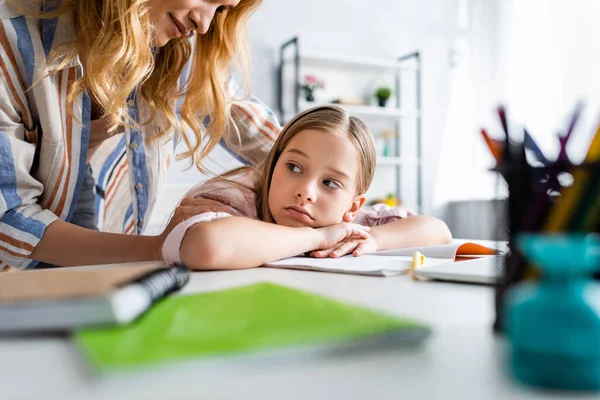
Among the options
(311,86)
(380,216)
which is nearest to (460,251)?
(380,216)

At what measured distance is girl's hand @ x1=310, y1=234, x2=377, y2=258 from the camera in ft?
3.08

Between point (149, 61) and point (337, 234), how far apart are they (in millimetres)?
567

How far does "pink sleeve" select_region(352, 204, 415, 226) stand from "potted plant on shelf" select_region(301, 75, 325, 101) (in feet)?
8.30

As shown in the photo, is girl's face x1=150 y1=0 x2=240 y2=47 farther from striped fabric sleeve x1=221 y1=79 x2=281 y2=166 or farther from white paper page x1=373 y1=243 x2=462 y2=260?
white paper page x1=373 y1=243 x2=462 y2=260

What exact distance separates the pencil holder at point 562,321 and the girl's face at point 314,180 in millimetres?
819

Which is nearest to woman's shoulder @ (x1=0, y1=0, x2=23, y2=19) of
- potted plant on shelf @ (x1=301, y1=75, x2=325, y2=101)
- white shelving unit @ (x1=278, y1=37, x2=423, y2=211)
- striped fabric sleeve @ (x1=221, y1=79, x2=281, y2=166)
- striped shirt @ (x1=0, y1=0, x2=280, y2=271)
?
striped shirt @ (x1=0, y1=0, x2=280, y2=271)

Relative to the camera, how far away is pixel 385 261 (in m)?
0.84

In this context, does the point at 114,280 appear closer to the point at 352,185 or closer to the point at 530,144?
the point at 530,144

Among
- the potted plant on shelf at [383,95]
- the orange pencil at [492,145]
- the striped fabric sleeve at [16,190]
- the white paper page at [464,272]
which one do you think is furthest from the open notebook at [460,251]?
the potted plant on shelf at [383,95]

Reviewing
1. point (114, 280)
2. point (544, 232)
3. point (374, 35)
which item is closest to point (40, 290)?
point (114, 280)

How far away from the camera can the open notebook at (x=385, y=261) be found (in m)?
0.73

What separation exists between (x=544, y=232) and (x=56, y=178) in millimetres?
1076

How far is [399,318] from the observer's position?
1.20ft

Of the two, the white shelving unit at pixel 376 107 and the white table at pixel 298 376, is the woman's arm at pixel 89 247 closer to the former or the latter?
the white table at pixel 298 376
